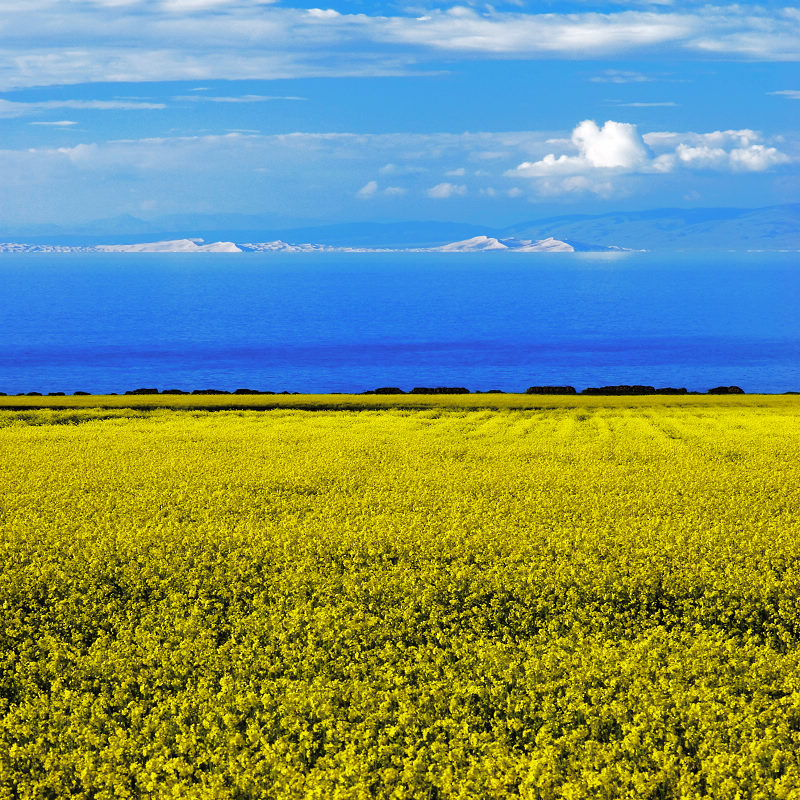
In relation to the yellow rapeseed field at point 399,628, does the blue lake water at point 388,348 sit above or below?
above

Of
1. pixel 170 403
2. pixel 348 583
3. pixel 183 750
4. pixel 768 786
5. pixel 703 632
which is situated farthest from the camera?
pixel 170 403

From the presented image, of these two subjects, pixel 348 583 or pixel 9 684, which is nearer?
pixel 9 684

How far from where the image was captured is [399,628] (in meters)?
15.2

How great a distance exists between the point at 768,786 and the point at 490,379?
9722 centimetres

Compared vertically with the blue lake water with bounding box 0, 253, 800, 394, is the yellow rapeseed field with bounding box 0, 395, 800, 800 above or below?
below

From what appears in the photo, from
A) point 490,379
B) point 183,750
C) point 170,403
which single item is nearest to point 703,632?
point 183,750

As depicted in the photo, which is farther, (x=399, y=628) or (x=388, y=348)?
(x=388, y=348)

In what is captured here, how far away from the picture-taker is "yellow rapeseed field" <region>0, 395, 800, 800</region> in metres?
11.3

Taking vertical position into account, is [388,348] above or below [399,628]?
above

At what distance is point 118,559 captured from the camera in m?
18.7

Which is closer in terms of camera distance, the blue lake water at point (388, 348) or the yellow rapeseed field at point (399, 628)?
the yellow rapeseed field at point (399, 628)

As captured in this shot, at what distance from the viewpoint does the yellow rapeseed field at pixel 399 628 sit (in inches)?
445

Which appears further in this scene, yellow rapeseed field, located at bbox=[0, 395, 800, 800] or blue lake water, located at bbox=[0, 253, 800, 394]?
blue lake water, located at bbox=[0, 253, 800, 394]

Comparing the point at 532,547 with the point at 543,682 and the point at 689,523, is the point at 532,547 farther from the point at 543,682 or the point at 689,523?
the point at 543,682
